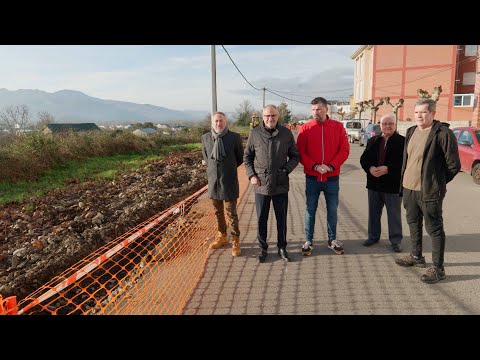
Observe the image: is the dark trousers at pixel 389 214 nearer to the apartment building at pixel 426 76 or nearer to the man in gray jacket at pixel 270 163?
the man in gray jacket at pixel 270 163

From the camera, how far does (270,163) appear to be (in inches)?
160

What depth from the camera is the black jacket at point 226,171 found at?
14.5ft

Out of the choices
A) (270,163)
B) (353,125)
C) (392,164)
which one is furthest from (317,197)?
(353,125)

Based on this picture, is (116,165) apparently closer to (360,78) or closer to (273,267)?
(273,267)

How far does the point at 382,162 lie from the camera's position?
4438mm

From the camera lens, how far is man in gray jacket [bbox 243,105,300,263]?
4055 mm

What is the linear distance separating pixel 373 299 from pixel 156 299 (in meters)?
2.26

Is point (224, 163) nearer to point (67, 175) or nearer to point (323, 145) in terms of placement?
point (323, 145)

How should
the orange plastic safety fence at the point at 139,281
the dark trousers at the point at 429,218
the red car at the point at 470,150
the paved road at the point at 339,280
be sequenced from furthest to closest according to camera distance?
the red car at the point at 470,150, the dark trousers at the point at 429,218, the orange plastic safety fence at the point at 139,281, the paved road at the point at 339,280

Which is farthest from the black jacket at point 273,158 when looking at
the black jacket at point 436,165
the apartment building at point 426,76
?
the apartment building at point 426,76

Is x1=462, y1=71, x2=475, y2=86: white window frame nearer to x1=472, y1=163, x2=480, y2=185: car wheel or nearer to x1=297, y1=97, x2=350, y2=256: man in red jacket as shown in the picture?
x1=472, y1=163, x2=480, y2=185: car wheel

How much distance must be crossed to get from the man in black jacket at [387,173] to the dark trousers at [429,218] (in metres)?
0.48

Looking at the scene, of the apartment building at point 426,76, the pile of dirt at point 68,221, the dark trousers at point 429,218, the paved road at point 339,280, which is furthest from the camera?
the apartment building at point 426,76

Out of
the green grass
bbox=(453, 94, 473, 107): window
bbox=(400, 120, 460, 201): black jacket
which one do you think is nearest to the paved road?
bbox=(400, 120, 460, 201): black jacket
